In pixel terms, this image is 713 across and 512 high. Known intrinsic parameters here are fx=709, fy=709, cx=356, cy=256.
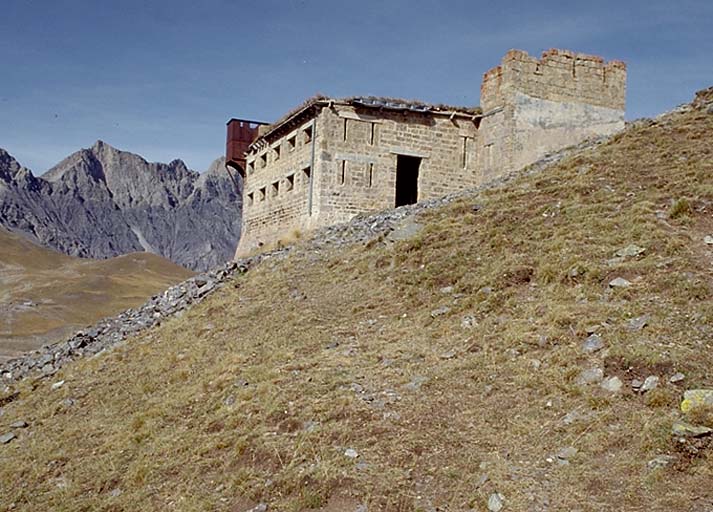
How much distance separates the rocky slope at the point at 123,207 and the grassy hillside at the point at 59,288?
87740mm

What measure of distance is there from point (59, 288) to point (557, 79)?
3856 centimetres

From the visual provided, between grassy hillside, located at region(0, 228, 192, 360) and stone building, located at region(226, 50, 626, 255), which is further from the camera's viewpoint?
grassy hillside, located at region(0, 228, 192, 360)

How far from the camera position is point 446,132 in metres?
24.4

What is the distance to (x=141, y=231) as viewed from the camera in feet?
580

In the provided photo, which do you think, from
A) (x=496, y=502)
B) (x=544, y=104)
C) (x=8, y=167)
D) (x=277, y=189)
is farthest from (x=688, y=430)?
(x=8, y=167)

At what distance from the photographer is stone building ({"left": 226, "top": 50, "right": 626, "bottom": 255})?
23047 millimetres

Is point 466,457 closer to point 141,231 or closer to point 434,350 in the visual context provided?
point 434,350

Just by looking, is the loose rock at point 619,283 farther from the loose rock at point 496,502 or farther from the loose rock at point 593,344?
the loose rock at point 496,502

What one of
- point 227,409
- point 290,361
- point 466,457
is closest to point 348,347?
point 290,361

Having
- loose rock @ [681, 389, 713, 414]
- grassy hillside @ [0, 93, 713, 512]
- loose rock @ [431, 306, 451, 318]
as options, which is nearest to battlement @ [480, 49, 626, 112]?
grassy hillside @ [0, 93, 713, 512]

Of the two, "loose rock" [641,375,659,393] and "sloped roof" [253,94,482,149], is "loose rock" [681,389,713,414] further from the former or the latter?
"sloped roof" [253,94,482,149]

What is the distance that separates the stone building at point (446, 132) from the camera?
907 inches

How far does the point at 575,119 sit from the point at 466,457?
1842 centimetres

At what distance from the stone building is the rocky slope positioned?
5295 inches
